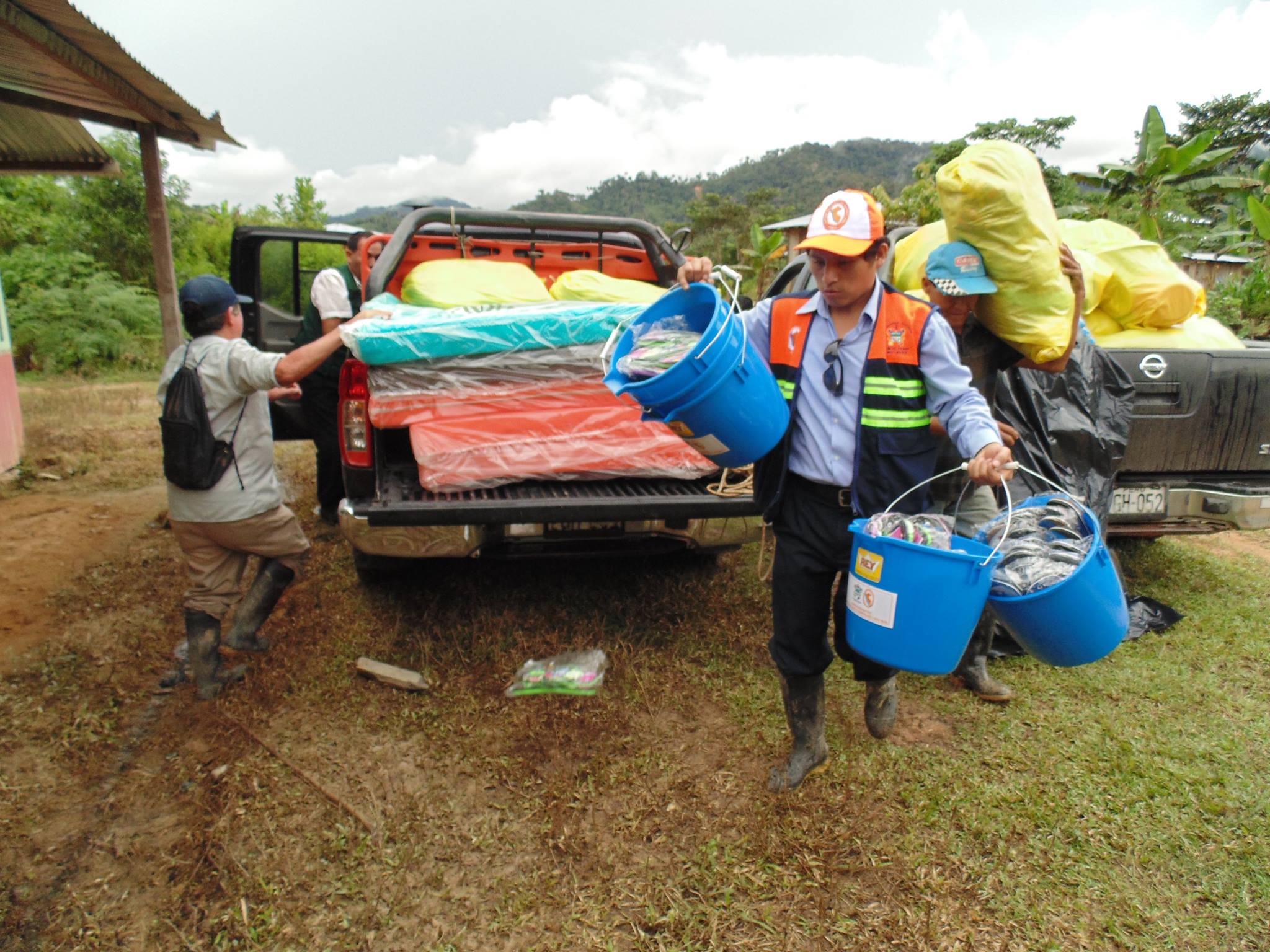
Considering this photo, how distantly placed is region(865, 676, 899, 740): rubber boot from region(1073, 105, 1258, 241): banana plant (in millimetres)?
13974

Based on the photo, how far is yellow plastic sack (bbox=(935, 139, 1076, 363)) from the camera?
2.75m

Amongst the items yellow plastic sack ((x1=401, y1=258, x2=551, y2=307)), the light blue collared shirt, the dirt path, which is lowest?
the dirt path

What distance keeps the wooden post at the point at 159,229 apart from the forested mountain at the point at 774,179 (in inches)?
2743

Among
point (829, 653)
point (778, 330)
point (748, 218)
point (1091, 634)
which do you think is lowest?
point (829, 653)

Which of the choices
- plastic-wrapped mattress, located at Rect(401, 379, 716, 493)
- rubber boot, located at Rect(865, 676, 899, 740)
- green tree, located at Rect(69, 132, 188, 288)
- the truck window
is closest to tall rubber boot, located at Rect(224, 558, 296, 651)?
plastic-wrapped mattress, located at Rect(401, 379, 716, 493)

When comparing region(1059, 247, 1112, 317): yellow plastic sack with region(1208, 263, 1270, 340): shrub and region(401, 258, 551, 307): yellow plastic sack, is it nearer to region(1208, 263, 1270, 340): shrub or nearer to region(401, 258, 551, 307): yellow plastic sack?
region(401, 258, 551, 307): yellow plastic sack

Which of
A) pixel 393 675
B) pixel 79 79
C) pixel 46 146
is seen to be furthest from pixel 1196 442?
pixel 46 146

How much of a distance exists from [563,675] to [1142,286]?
321 centimetres

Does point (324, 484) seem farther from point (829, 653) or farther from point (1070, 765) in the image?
point (1070, 765)

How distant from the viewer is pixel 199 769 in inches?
110

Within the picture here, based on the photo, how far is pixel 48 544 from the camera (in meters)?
5.01

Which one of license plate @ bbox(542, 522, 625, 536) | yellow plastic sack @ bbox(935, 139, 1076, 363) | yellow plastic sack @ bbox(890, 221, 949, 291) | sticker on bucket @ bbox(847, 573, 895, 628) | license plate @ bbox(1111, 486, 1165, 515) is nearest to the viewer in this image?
sticker on bucket @ bbox(847, 573, 895, 628)

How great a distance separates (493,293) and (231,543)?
60.4 inches

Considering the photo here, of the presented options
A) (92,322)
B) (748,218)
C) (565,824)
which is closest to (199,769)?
(565,824)
